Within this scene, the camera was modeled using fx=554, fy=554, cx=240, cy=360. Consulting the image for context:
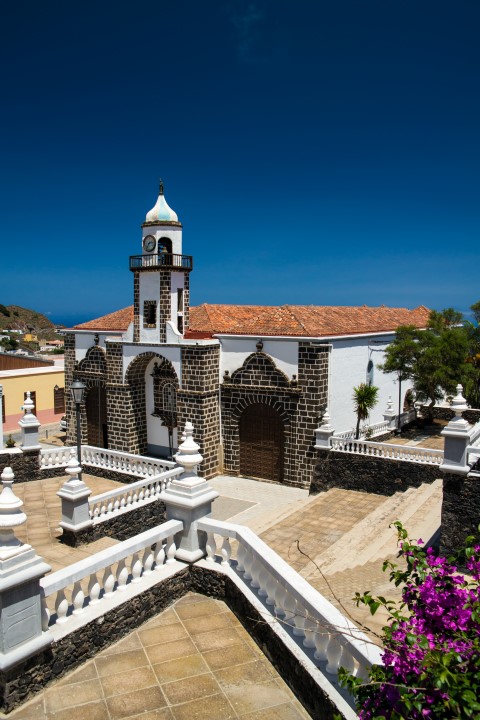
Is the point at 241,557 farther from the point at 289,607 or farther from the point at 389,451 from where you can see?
the point at 389,451

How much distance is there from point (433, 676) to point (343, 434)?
590 inches

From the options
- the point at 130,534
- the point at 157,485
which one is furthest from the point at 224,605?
the point at 157,485

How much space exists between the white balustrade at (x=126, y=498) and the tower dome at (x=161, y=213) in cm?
951

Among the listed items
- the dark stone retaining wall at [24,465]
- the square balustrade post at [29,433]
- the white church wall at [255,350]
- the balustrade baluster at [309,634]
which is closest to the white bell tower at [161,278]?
the white church wall at [255,350]

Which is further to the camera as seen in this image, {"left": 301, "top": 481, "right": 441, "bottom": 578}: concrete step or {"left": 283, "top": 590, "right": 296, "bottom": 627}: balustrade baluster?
{"left": 301, "top": 481, "right": 441, "bottom": 578}: concrete step

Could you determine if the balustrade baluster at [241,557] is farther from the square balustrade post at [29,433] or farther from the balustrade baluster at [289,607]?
the square balustrade post at [29,433]

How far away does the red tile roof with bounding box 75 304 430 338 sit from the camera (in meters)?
18.3

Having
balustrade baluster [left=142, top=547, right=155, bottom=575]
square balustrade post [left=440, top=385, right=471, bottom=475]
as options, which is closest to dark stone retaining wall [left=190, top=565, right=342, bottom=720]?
balustrade baluster [left=142, top=547, right=155, bottom=575]

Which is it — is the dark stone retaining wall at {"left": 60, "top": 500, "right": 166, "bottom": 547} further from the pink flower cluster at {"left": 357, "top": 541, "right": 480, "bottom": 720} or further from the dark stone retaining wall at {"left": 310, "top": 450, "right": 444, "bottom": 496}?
the pink flower cluster at {"left": 357, "top": 541, "right": 480, "bottom": 720}

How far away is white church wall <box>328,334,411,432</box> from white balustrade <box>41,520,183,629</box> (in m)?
11.8

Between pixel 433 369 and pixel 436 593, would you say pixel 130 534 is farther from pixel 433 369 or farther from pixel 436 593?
pixel 433 369

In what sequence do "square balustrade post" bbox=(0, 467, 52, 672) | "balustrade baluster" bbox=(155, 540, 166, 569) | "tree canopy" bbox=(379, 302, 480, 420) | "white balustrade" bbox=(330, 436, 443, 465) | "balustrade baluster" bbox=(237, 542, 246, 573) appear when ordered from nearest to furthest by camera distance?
"square balustrade post" bbox=(0, 467, 52, 672)
"balustrade baluster" bbox=(237, 542, 246, 573)
"balustrade baluster" bbox=(155, 540, 166, 569)
"white balustrade" bbox=(330, 436, 443, 465)
"tree canopy" bbox=(379, 302, 480, 420)

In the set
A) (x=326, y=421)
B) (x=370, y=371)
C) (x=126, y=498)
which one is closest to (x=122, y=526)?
(x=126, y=498)

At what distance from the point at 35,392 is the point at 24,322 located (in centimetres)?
6959
